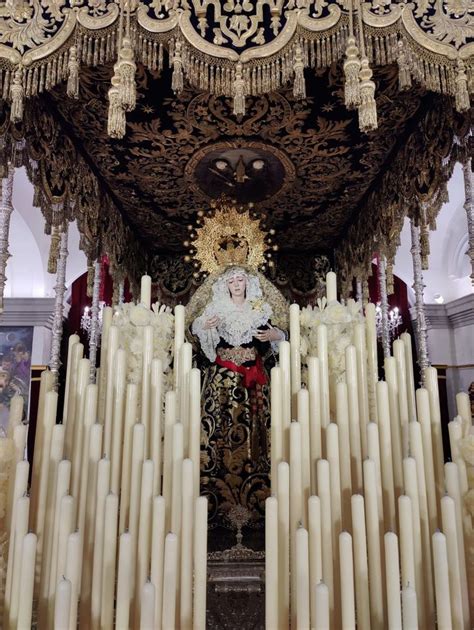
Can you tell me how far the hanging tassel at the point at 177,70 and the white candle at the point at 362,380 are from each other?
3.89ft

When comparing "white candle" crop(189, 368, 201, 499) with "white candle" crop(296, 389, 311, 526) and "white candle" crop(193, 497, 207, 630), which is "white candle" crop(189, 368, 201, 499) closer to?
"white candle" crop(193, 497, 207, 630)

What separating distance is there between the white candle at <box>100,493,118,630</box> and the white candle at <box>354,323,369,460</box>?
2.56 feet

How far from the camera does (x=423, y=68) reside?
7.28 ft

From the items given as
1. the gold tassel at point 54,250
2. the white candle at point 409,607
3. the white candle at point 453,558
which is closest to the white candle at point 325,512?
the white candle at point 409,607

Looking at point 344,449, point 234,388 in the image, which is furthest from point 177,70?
point 234,388

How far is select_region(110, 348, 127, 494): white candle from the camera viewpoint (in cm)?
164

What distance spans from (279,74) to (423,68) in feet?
1.98

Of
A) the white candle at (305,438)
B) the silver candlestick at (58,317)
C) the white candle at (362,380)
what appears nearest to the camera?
the white candle at (305,438)

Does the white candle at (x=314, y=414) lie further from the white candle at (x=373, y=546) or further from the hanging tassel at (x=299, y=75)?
the hanging tassel at (x=299, y=75)

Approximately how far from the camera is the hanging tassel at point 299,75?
213 centimetres

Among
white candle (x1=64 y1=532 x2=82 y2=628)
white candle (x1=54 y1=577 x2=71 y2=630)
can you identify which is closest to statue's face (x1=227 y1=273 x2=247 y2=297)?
white candle (x1=64 y1=532 x2=82 y2=628)

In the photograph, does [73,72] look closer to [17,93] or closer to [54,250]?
[17,93]

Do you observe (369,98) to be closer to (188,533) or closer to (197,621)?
(188,533)

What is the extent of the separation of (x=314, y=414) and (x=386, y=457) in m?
0.26
